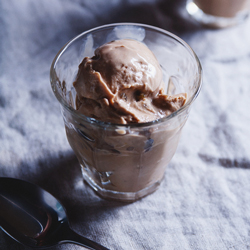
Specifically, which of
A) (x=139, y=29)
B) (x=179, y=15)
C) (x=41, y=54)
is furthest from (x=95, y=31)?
(x=179, y=15)

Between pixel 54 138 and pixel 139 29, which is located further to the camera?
pixel 54 138

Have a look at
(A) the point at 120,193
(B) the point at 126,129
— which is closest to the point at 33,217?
(A) the point at 120,193

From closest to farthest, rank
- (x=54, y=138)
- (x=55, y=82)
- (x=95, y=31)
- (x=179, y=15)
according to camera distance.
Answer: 1. (x=55, y=82)
2. (x=95, y=31)
3. (x=54, y=138)
4. (x=179, y=15)

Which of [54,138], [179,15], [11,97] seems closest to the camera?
[54,138]

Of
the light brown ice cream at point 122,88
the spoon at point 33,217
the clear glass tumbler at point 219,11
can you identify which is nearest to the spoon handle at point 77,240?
the spoon at point 33,217

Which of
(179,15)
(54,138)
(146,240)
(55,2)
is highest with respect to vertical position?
(55,2)

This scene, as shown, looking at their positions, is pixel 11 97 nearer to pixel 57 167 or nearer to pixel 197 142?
pixel 57 167

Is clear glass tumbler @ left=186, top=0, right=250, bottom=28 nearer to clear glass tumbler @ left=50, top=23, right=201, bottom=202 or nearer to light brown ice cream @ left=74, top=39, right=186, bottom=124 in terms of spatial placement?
clear glass tumbler @ left=50, top=23, right=201, bottom=202

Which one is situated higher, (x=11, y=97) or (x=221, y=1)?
(x=221, y=1)
